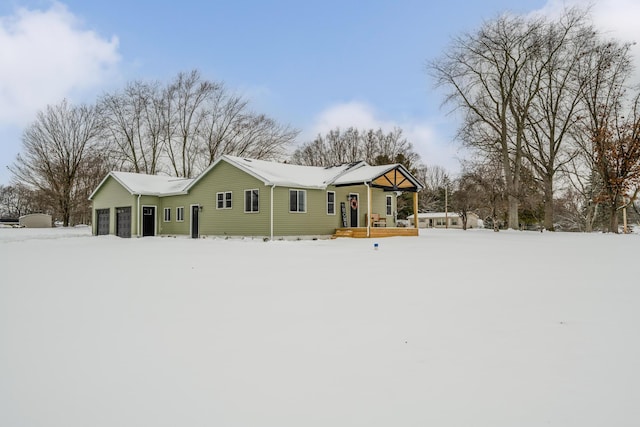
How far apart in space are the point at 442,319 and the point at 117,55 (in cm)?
1810

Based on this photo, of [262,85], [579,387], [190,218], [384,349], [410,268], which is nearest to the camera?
[579,387]

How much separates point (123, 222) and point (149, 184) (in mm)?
2907

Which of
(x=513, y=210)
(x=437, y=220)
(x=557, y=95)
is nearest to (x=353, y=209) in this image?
(x=513, y=210)

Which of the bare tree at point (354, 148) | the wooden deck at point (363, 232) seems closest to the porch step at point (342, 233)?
the wooden deck at point (363, 232)

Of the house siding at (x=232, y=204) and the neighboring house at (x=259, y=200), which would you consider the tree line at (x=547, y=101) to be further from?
the house siding at (x=232, y=204)

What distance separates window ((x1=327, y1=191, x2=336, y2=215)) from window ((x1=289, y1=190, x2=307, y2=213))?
1.54 meters

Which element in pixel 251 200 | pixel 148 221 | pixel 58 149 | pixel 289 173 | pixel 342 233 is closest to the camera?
pixel 251 200

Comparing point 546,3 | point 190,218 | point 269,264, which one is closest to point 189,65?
point 190,218

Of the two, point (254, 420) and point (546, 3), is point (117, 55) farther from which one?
point (546, 3)

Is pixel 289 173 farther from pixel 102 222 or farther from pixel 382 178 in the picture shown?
pixel 102 222

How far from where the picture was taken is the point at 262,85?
25172 millimetres

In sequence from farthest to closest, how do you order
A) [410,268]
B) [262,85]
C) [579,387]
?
[262,85] → [410,268] → [579,387]

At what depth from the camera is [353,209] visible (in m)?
22.0

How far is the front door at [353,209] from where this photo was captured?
2194cm
